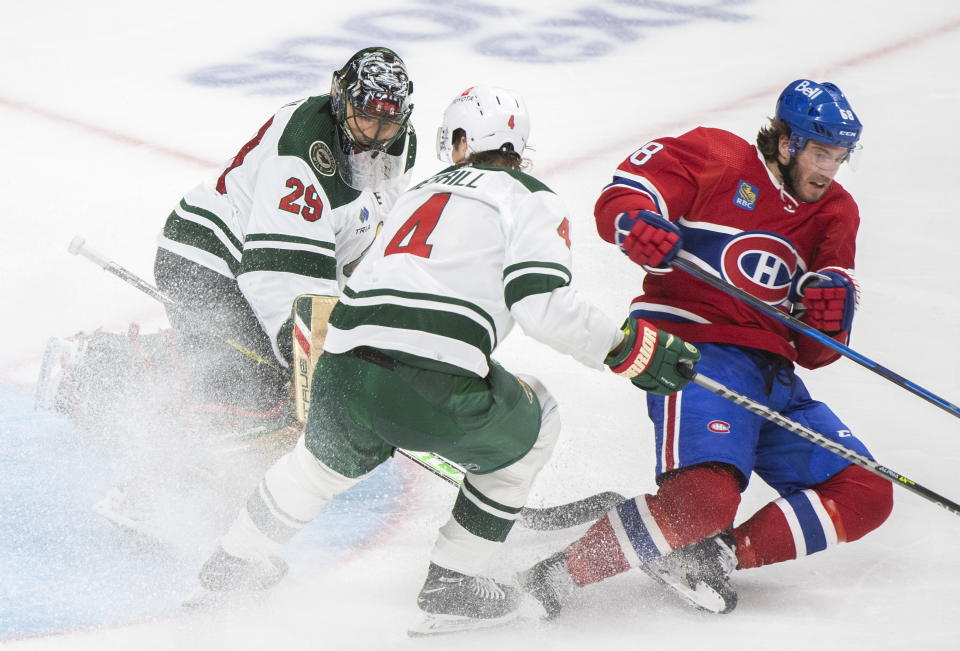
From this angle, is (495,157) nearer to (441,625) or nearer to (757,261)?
(757,261)

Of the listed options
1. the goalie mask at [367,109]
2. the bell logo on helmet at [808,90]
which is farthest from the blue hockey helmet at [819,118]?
the goalie mask at [367,109]

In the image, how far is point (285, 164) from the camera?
2521mm

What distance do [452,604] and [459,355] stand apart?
0.54 meters

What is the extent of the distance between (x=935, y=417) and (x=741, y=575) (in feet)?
3.42

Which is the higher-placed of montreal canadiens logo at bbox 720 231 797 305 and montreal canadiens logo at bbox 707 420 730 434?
montreal canadiens logo at bbox 720 231 797 305

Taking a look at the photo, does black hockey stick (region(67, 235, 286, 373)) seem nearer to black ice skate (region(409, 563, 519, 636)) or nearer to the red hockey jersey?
black ice skate (region(409, 563, 519, 636))

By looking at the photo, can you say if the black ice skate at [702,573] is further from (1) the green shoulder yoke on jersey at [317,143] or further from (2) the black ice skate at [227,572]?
(1) the green shoulder yoke on jersey at [317,143]

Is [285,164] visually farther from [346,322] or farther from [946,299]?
[946,299]

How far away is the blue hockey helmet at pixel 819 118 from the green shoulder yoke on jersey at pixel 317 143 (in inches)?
39.5

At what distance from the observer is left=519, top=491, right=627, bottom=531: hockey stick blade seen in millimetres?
2787

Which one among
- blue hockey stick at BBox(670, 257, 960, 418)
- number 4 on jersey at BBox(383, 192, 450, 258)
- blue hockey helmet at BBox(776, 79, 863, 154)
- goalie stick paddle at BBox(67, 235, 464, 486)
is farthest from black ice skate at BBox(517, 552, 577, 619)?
blue hockey helmet at BBox(776, 79, 863, 154)

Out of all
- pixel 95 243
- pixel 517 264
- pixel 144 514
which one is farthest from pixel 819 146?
pixel 95 243

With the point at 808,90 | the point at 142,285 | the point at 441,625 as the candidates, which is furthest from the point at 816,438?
the point at 142,285

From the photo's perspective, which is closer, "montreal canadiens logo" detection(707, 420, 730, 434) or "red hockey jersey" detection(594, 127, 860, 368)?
"montreal canadiens logo" detection(707, 420, 730, 434)
